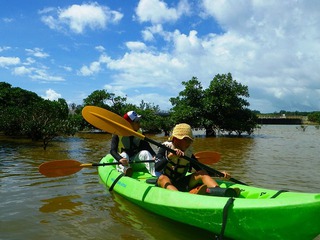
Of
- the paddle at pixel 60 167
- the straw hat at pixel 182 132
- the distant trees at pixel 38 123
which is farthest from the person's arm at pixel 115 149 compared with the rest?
the distant trees at pixel 38 123

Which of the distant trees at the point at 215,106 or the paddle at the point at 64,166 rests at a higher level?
the distant trees at the point at 215,106

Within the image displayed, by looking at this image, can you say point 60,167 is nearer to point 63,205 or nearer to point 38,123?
point 63,205

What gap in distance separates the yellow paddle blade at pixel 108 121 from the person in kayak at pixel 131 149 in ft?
1.16

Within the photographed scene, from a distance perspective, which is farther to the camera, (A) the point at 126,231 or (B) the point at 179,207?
(A) the point at 126,231

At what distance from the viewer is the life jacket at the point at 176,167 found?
16.5 feet

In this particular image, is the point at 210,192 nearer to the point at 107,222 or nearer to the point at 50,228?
the point at 107,222

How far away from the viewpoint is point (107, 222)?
15.7 feet

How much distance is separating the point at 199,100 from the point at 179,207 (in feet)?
67.9

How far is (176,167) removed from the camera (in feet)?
16.6

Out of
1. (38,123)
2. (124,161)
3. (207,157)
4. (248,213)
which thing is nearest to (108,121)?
(124,161)

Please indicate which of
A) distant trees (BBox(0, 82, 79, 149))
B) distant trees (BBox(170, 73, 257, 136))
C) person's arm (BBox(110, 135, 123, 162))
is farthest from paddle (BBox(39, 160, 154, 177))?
distant trees (BBox(170, 73, 257, 136))

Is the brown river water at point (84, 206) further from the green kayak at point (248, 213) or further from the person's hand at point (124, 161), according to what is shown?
the person's hand at point (124, 161)

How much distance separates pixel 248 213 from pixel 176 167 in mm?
1756

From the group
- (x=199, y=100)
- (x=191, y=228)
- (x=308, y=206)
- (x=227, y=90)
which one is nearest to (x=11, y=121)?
(x=199, y=100)
